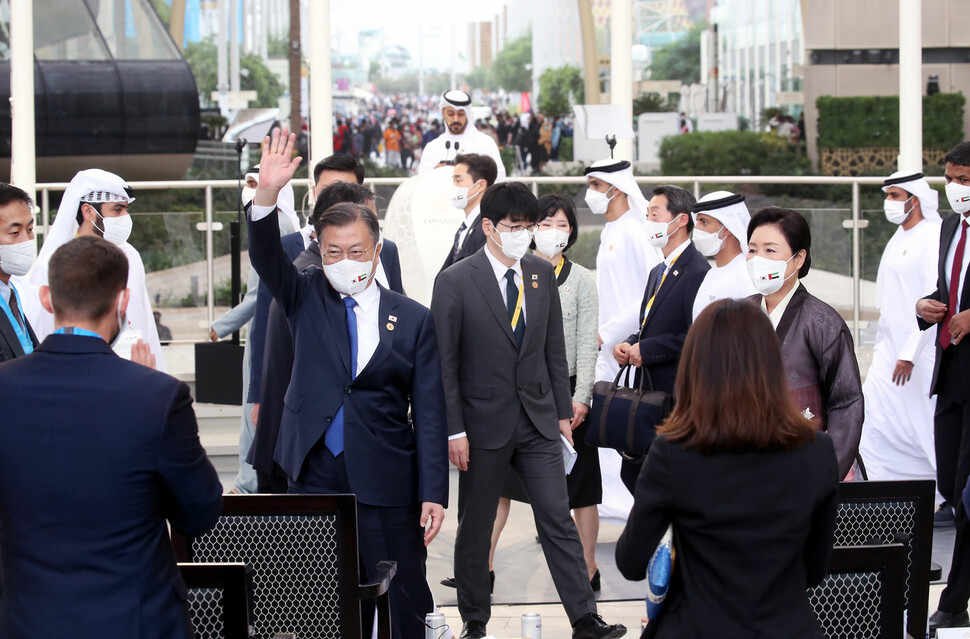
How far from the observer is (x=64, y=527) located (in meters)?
2.81

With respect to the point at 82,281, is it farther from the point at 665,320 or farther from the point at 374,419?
the point at 665,320

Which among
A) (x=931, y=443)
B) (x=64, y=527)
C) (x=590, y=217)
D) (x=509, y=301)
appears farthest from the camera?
(x=590, y=217)

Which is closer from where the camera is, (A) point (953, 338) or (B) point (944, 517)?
(A) point (953, 338)

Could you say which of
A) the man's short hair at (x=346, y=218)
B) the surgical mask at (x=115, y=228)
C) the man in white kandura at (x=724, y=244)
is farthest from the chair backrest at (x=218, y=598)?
the man in white kandura at (x=724, y=244)

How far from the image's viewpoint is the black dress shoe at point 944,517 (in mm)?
7297

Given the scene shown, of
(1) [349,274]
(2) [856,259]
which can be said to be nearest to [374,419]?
(1) [349,274]

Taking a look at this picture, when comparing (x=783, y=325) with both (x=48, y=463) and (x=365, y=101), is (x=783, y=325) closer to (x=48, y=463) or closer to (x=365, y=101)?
(x=48, y=463)

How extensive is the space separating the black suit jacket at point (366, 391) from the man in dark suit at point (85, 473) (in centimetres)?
132

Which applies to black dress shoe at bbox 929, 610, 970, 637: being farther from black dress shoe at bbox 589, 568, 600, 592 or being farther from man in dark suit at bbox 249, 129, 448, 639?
man in dark suit at bbox 249, 129, 448, 639

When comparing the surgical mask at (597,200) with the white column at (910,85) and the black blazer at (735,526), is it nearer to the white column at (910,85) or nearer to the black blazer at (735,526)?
the white column at (910,85)

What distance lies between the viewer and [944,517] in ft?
Result: 24.1

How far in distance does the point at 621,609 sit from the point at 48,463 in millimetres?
3634

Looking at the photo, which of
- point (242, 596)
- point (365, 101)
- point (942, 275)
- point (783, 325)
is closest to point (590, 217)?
point (942, 275)

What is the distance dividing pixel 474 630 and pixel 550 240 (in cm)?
204
